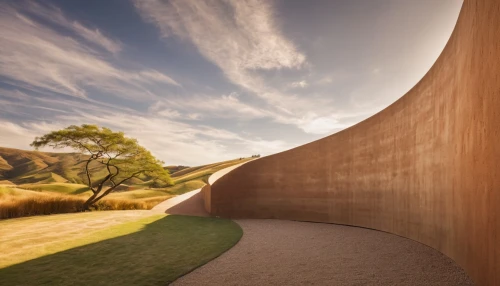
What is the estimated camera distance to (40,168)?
354 feet

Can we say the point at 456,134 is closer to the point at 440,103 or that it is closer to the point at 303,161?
the point at 440,103

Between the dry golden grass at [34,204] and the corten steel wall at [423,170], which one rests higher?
the corten steel wall at [423,170]

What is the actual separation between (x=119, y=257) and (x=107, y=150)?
52.5 ft

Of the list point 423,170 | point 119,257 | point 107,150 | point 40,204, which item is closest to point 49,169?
point 107,150

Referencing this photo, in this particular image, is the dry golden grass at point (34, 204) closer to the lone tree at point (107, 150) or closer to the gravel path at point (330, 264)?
the lone tree at point (107, 150)

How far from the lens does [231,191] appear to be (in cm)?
1464

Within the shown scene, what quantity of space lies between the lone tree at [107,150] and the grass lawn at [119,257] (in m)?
10.0

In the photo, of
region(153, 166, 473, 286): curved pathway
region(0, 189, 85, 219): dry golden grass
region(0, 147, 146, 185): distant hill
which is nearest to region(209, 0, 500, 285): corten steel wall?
region(153, 166, 473, 286): curved pathway

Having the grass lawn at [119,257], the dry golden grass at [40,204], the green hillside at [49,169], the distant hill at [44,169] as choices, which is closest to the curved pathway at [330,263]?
the grass lawn at [119,257]

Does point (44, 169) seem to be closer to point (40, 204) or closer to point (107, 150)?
point (107, 150)

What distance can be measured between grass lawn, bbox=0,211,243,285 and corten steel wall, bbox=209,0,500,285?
4824 mm

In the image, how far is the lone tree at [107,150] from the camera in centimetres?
1845

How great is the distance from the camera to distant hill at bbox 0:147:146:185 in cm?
8788

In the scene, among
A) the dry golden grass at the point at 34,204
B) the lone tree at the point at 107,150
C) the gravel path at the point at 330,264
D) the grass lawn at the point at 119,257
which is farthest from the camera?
the lone tree at the point at 107,150
